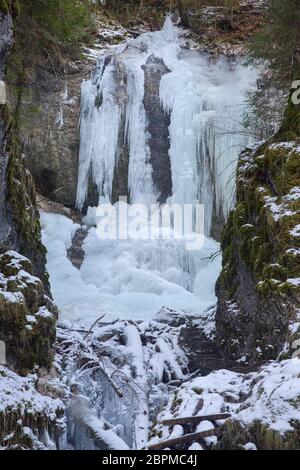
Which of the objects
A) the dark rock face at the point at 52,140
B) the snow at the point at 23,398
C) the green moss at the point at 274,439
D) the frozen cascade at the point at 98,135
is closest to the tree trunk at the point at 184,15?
the frozen cascade at the point at 98,135

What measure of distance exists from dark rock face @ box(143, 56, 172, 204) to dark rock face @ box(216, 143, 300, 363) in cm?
520

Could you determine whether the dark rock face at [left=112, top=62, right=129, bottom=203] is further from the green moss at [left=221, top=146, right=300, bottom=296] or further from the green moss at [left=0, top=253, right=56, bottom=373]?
the green moss at [left=0, top=253, right=56, bottom=373]

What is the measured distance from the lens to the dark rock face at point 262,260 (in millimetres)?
5074

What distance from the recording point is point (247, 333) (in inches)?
237

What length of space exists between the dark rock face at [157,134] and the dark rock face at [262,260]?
205 inches

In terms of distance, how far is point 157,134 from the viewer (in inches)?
512

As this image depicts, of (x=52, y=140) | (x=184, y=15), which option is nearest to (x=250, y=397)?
(x=52, y=140)

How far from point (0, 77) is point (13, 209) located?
4.85 ft

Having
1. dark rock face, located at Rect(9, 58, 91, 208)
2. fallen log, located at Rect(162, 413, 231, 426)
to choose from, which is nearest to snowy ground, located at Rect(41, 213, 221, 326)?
dark rock face, located at Rect(9, 58, 91, 208)

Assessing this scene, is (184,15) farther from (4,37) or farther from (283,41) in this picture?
(4,37)

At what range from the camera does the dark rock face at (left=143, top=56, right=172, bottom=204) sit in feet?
41.5

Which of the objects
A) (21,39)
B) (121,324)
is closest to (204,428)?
(121,324)

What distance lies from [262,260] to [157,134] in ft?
25.2

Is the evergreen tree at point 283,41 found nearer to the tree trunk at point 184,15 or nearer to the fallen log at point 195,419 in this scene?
the fallen log at point 195,419
